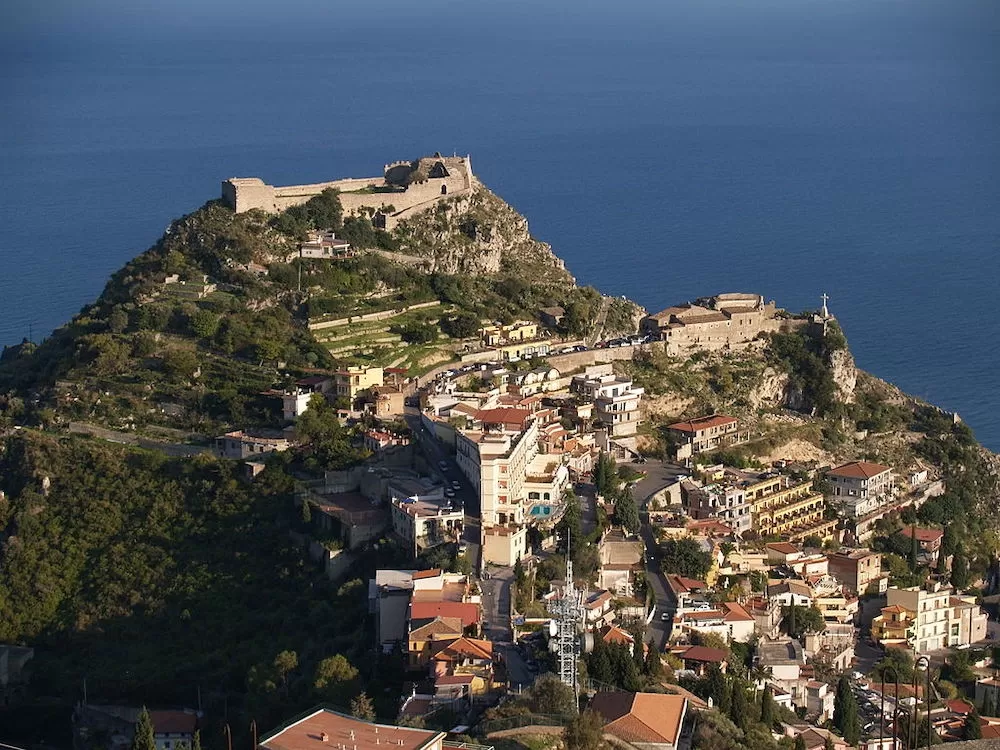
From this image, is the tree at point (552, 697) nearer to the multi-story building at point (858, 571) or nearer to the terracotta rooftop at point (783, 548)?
the terracotta rooftop at point (783, 548)

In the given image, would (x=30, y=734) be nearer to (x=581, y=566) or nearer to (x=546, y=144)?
(x=581, y=566)

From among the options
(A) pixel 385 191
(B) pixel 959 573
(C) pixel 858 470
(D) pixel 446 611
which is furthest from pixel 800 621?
(A) pixel 385 191

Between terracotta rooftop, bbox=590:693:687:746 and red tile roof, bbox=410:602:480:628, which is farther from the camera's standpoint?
red tile roof, bbox=410:602:480:628

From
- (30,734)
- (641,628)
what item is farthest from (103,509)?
(641,628)

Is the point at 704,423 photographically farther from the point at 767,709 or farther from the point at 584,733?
the point at 584,733

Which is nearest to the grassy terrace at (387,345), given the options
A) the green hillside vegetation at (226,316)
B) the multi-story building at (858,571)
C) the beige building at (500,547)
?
the green hillside vegetation at (226,316)

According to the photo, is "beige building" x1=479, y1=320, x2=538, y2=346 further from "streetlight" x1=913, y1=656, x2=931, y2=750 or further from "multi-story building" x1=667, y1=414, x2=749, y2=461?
"streetlight" x1=913, y1=656, x2=931, y2=750

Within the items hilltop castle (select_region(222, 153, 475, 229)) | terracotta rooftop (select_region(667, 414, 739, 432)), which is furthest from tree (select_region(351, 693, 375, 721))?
hilltop castle (select_region(222, 153, 475, 229))
